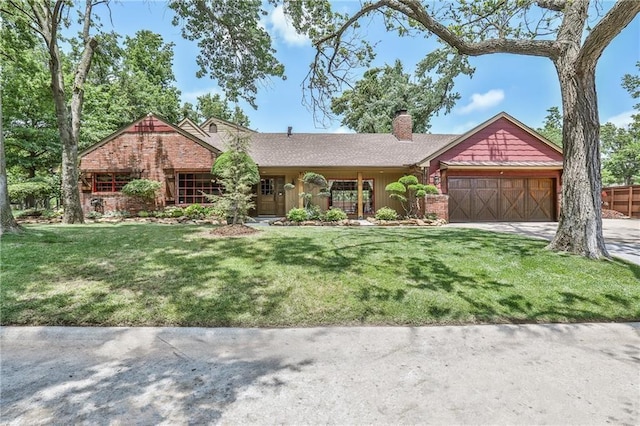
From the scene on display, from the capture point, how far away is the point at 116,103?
24.9m

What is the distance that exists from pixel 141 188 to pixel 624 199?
23.1m

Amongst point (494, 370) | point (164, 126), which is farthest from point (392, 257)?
point (164, 126)

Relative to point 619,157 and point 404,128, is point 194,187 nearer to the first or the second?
point 404,128

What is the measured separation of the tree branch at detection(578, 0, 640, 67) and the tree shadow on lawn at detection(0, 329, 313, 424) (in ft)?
22.3

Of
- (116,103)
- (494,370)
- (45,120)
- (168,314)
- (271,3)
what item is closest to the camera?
(494,370)

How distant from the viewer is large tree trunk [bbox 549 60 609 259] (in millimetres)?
6109

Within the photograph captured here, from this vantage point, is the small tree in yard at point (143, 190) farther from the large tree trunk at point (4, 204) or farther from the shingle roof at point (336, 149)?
the large tree trunk at point (4, 204)

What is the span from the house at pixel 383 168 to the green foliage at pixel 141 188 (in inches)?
20.9

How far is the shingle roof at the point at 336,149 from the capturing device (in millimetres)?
16031

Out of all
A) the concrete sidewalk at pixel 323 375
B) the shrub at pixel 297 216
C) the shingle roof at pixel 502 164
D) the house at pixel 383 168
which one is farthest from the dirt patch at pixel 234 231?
the shingle roof at pixel 502 164

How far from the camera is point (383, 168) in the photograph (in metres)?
15.9

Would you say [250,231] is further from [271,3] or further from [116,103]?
[116,103]

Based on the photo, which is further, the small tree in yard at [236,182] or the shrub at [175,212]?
the shrub at [175,212]

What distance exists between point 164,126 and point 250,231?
10.0 meters
